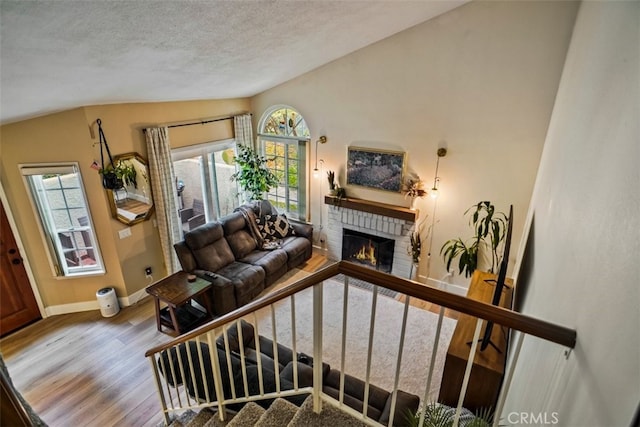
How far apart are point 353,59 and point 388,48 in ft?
1.81

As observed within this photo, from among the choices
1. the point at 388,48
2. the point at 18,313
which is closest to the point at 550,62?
the point at 388,48

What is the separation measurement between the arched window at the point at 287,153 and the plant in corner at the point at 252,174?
0.30m

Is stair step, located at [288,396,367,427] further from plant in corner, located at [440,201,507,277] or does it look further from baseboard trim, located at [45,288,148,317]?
baseboard trim, located at [45,288,148,317]

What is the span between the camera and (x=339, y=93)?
206 inches

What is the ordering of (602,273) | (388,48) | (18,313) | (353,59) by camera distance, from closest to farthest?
(602,273)
(18,313)
(388,48)
(353,59)

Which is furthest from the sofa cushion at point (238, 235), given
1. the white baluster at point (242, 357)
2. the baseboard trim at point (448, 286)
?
the white baluster at point (242, 357)

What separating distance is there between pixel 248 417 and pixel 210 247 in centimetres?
332

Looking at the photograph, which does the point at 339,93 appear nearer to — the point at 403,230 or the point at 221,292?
the point at 403,230

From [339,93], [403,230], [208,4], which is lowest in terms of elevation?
[403,230]

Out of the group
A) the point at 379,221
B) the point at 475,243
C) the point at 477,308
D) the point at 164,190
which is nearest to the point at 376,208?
the point at 379,221

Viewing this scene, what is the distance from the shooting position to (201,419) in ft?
8.15

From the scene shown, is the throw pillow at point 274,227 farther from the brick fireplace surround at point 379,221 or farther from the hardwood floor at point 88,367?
the hardwood floor at point 88,367

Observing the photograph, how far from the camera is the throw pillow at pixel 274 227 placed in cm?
594

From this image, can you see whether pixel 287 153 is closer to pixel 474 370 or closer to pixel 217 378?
pixel 217 378
